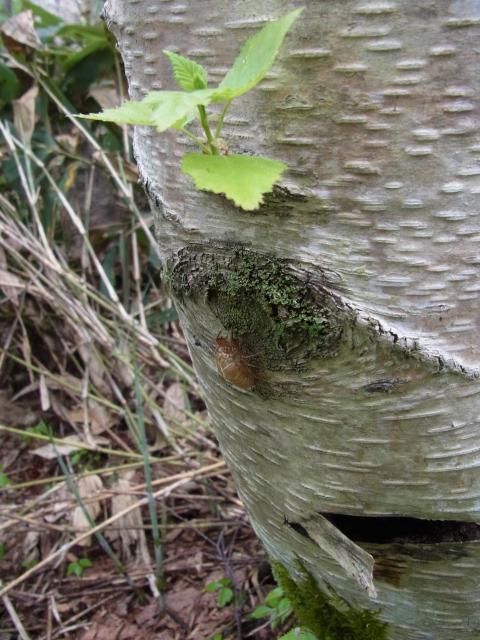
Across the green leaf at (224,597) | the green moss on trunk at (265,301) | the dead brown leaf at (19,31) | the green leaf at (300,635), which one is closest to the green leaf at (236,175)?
the green moss on trunk at (265,301)

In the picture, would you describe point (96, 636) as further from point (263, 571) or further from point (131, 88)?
point (131, 88)

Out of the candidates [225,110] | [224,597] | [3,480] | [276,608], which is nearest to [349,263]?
[225,110]

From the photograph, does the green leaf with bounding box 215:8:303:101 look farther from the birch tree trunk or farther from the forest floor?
the forest floor

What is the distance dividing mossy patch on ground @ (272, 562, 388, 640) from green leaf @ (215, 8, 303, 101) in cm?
73

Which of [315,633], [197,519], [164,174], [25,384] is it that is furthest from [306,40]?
[25,384]

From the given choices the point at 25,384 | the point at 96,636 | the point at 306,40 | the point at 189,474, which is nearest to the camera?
the point at 306,40

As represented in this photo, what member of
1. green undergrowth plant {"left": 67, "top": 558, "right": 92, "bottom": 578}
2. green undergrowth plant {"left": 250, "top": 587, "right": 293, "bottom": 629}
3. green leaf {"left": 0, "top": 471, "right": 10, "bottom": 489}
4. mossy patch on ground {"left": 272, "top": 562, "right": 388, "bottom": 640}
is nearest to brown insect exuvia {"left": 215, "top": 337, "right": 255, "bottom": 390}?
mossy patch on ground {"left": 272, "top": 562, "right": 388, "bottom": 640}

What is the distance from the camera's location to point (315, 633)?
968 millimetres

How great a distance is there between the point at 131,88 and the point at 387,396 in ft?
1.33

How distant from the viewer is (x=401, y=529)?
73cm

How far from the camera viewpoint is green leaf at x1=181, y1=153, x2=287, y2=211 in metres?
0.40

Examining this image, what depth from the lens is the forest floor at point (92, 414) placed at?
4.72ft

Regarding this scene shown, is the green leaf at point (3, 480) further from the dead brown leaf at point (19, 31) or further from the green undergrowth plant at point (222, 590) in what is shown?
the dead brown leaf at point (19, 31)

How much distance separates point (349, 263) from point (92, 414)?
164cm
